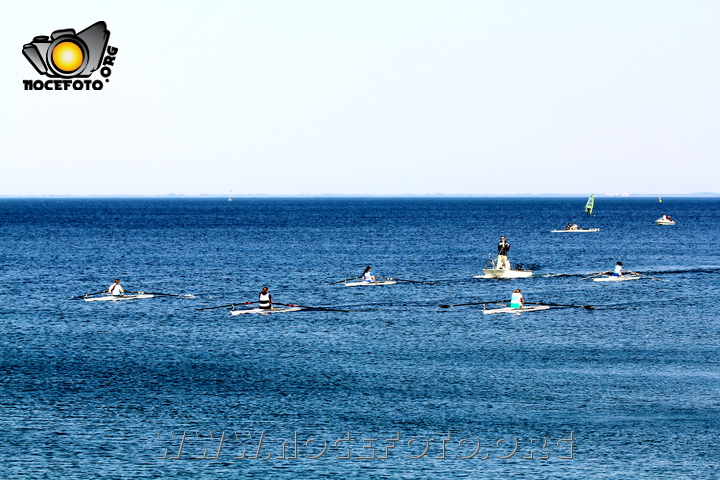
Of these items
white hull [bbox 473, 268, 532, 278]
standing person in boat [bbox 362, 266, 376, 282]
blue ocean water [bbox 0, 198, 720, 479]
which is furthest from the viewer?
white hull [bbox 473, 268, 532, 278]

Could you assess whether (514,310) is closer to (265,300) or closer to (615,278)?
(265,300)

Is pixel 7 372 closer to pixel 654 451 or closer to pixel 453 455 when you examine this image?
pixel 453 455

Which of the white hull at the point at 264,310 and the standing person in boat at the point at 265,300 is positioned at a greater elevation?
the standing person in boat at the point at 265,300

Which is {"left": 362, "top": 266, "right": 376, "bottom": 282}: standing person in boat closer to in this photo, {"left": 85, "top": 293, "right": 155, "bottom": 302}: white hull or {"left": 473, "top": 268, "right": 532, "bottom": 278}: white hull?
{"left": 473, "top": 268, "right": 532, "bottom": 278}: white hull

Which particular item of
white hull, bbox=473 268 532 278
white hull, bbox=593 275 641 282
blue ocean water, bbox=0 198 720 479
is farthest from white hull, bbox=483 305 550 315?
white hull, bbox=593 275 641 282

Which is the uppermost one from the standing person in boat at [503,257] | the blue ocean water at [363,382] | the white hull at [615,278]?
the standing person in boat at [503,257]

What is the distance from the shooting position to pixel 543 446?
38625 millimetres

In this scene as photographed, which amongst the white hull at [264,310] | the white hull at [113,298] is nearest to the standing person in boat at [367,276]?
the white hull at [264,310]

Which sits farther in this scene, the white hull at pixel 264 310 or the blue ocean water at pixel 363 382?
the white hull at pixel 264 310

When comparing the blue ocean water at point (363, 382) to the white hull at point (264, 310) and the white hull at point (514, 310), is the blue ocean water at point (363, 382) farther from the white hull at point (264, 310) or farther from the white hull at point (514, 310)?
the white hull at point (514, 310)

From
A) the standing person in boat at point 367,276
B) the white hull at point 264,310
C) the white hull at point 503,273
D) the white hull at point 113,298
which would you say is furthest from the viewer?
the white hull at point 503,273

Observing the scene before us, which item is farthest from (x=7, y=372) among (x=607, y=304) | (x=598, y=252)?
(x=598, y=252)

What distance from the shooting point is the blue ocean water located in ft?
122

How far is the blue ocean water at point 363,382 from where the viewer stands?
37.2 meters
